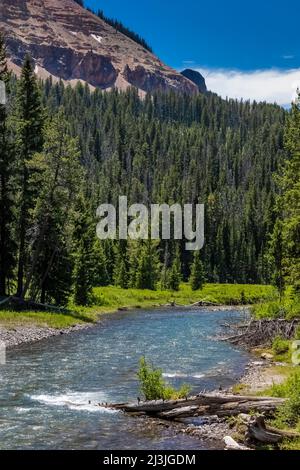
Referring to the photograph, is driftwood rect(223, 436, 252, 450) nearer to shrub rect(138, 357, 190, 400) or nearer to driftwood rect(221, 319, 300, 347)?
shrub rect(138, 357, 190, 400)

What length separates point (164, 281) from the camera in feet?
329

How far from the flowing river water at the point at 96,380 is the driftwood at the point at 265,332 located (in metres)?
1.26

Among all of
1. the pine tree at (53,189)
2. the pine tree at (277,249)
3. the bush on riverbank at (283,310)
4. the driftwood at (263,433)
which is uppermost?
the pine tree at (53,189)

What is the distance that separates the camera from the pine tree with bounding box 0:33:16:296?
143 feet

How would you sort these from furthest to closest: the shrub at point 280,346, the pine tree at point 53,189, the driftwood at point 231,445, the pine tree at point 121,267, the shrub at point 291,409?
the pine tree at point 121,267 → the pine tree at point 53,189 → the shrub at point 280,346 → the shrub at point 291,409 → the driftwood at point 231,445

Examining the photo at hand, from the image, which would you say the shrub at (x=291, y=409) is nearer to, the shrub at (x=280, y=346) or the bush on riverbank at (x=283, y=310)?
the shrub at (x=280, y=346)

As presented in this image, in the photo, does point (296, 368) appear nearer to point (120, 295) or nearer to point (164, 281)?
point (120, 295)

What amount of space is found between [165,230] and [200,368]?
89.9 metres

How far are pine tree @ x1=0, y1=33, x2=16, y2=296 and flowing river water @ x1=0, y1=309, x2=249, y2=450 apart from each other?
8.57 m

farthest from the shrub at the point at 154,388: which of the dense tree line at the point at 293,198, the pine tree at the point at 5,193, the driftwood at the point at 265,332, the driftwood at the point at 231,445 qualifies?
the pine tree at the point at 5,193

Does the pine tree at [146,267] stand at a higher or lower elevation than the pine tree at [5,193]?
lower

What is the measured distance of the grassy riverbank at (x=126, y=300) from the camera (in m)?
39.8

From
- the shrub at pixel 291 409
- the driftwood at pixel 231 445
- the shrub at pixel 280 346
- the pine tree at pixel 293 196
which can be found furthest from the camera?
the pine tree at pixel 293 196

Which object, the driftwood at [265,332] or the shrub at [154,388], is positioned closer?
the shrub at [154,388]
